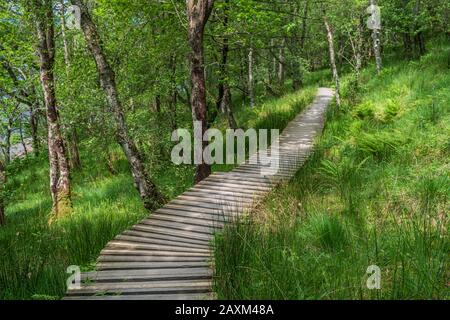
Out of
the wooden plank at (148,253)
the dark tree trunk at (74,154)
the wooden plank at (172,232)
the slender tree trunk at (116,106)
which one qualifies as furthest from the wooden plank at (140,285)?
the dark tree trunk at (74,154)

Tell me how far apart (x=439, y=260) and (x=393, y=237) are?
2.26 feet

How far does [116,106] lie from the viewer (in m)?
7.49

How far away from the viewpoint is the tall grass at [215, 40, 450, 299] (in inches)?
140

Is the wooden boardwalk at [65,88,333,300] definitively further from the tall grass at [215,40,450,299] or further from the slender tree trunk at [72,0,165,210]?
the slender tree trunk at [72,0,165,210]

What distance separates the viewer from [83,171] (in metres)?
16.1

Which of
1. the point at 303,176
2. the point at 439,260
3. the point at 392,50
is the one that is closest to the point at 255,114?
the point at 303,176

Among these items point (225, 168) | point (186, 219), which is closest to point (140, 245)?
point (186, 219)

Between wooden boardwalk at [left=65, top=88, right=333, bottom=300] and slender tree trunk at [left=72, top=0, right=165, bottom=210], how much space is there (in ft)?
2.57

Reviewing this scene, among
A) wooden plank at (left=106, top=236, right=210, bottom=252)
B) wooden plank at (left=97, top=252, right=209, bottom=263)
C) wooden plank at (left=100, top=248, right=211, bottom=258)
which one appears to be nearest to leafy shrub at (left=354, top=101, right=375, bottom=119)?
wooden plank at (left=106, top=236, right=210, bottom=252)

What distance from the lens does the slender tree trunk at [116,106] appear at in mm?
7285

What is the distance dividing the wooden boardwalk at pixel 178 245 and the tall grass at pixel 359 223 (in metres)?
0.36

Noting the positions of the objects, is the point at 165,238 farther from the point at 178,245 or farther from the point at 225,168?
the point at 225,168

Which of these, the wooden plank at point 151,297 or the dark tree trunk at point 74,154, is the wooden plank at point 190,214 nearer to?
the wooden plank at point 151,297
